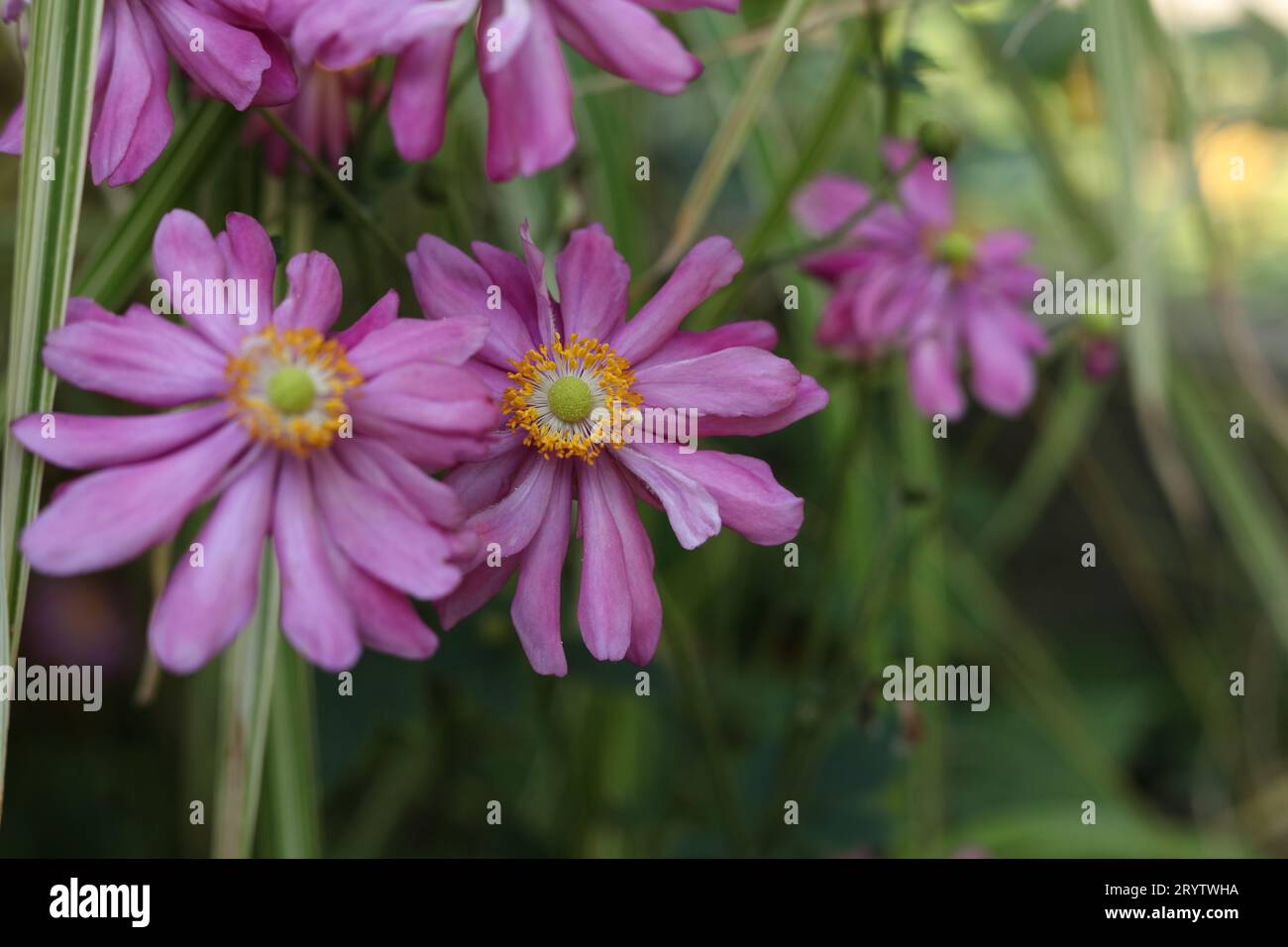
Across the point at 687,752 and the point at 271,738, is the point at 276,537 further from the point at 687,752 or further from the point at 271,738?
the point at 687,752

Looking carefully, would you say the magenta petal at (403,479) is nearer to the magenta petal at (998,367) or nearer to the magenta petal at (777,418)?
the magenta petal at (777,418)

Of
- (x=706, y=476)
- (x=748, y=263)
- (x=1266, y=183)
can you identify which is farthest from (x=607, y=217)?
(x=1266, y=183)

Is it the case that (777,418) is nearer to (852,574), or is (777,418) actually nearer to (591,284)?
(591,284)

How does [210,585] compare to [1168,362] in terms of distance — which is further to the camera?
[1168,362]

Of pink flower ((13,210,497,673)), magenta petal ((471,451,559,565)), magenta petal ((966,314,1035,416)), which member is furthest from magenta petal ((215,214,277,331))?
magenta petal ((966,314,1035,416))

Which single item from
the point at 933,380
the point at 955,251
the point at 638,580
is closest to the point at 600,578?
the point at 638,580

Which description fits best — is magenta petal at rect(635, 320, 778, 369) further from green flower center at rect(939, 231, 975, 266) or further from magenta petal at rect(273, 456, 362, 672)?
green flower center at rect(939, 231, 975, 266)
